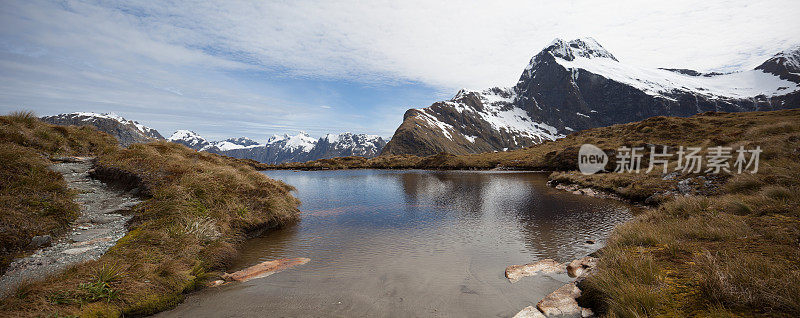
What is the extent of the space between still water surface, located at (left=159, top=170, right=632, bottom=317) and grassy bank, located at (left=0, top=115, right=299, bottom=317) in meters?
0.97

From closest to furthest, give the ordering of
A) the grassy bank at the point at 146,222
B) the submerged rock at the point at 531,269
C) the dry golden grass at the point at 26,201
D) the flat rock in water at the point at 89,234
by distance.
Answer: the grassy bank at the point at 146,222, the dry golden grass at the point at 26,201, the flat rock in water at the point at 89,234, the submerged rock at the point at 531,269

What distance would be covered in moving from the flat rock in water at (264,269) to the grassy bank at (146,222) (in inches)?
35.5

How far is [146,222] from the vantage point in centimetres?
1134

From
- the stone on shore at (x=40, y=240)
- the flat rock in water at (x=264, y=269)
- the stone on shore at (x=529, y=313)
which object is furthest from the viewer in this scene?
the flat rock in water at (x=264, y=269)

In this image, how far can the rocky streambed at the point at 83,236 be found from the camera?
23.6 feet

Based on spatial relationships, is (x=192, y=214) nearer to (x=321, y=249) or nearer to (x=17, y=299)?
(x=321, y=249)

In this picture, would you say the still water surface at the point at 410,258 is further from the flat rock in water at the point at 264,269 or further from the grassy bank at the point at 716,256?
the grassy bank at the point at 716,256

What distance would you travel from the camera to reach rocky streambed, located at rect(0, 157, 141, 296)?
720 cm

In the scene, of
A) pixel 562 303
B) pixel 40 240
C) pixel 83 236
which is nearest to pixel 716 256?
pixel 562 303

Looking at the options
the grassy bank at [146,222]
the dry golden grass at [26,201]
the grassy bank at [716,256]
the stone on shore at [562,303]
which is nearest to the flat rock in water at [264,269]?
the grassy bank at [146,222]

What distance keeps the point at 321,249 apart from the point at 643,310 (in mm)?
12210

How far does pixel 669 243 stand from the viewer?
832 cm

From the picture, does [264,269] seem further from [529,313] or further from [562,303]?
[562,303]

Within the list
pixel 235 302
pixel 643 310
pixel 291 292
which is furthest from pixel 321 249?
pixel 643 310
